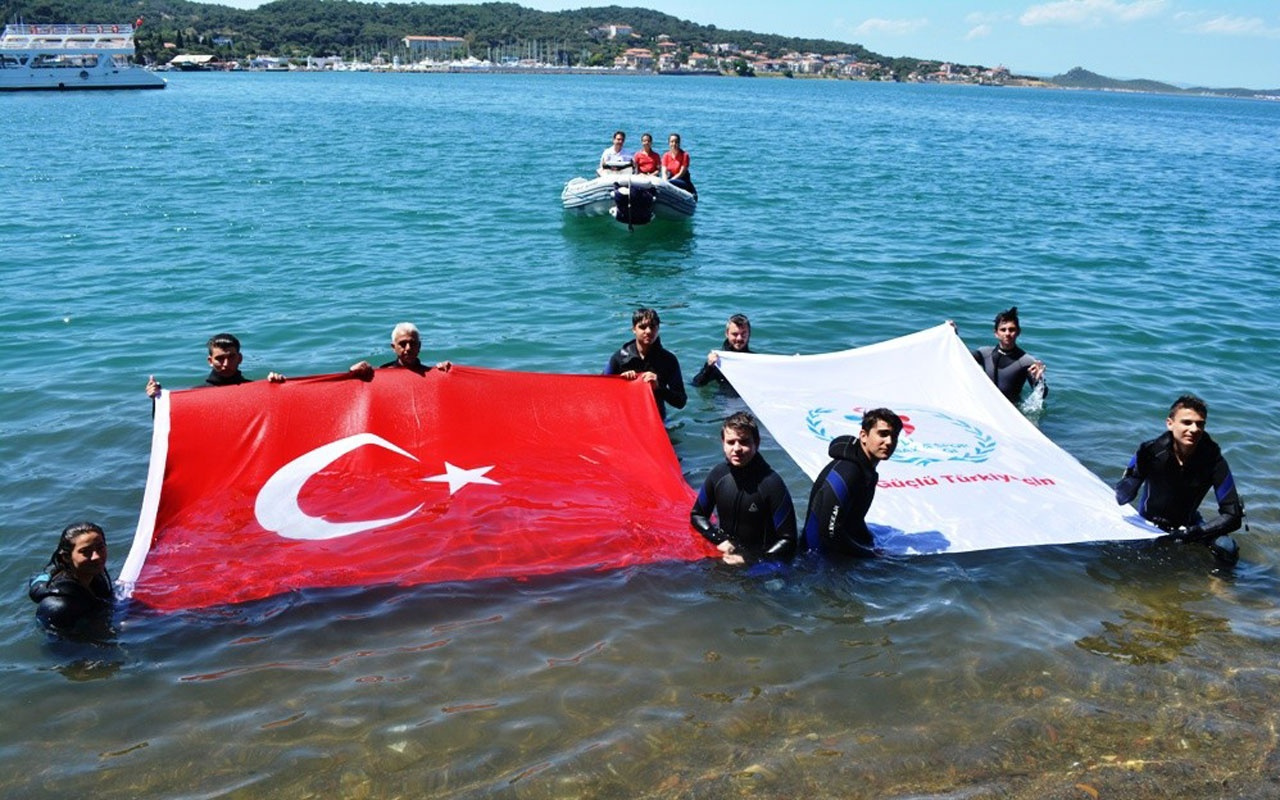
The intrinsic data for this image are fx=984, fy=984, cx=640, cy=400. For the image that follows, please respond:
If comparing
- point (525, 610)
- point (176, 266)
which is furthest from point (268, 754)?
point (176, 266)

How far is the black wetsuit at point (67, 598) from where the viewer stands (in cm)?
612

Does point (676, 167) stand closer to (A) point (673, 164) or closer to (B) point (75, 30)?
(A) point (673, 164)

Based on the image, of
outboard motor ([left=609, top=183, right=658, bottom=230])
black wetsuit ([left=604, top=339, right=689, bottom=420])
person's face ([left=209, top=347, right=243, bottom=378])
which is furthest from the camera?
outboard motor ([left=609, top=183, right=658, bottom=230])

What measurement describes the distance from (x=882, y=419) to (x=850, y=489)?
1.89 ft

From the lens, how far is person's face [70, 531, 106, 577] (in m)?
5.93

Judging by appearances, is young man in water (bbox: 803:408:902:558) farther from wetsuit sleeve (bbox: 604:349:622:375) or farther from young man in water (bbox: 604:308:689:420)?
wetsuit sleeve (bbox: 604:349:622:375)

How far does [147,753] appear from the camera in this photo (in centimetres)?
551

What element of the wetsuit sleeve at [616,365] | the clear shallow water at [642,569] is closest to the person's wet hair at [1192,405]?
the clear shallow water at [642,569]

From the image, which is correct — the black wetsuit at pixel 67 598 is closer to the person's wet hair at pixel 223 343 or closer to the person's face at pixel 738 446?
the person's wet hair at pixel 223 343

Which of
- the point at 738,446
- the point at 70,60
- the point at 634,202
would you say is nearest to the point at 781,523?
the point at 738,446

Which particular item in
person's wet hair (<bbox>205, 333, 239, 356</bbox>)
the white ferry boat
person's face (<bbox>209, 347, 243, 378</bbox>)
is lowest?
person's face (<bbox>209, 347, 243, 378</bbox>)

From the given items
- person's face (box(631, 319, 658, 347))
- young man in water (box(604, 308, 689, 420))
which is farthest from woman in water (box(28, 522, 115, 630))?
person's face (box(631, 319, 658, 347))

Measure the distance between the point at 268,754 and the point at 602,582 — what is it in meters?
2.51

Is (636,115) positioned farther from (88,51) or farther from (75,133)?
(88,51)
